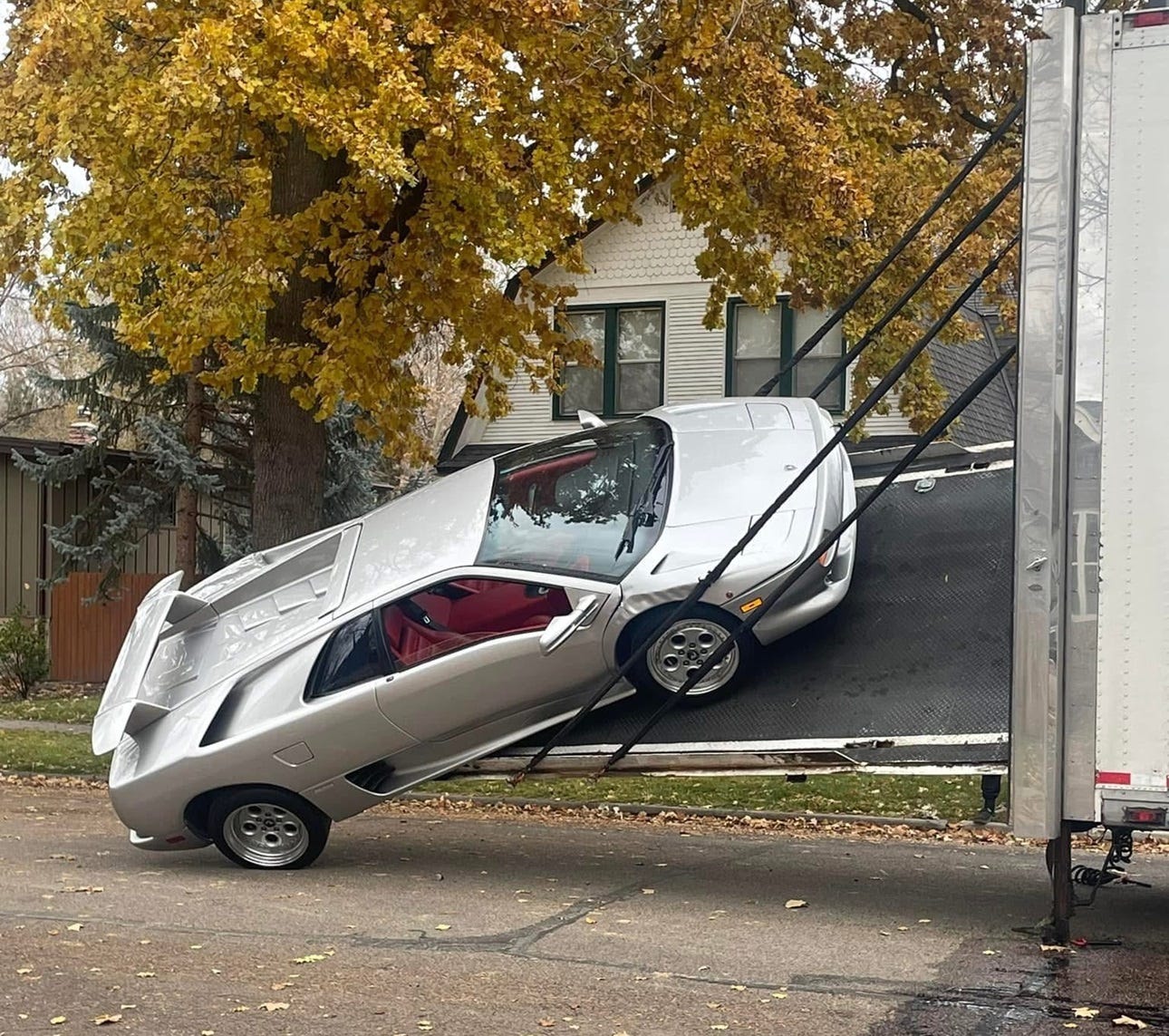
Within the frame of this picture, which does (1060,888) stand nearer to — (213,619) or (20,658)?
(213,619)

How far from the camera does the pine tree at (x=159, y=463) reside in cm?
2130

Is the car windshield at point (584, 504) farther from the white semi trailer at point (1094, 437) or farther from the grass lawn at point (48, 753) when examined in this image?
the grass lawn at point (48, 753)

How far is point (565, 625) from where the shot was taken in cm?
816

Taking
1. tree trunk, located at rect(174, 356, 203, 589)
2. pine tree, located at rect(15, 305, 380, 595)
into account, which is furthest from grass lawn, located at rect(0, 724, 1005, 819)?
tree trunk, located at rect(174, 356, 203, 589)

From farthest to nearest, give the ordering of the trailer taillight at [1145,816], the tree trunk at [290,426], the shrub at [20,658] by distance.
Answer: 1. the shrub at [20,658]
2. the tree trunk at [290,426]
3. the trailer taillight at [1145,816]

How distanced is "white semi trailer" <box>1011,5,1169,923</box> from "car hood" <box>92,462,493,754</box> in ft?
10.2

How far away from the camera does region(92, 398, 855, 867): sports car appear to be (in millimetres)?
8258

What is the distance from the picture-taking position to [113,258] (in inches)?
520

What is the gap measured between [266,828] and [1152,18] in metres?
6.01

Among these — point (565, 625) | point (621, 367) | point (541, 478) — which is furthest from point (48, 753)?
point (621, 367)

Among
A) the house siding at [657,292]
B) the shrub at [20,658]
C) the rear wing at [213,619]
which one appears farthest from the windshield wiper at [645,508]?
the shrub at [20,658]

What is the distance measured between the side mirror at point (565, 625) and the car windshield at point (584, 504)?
0.68 ft

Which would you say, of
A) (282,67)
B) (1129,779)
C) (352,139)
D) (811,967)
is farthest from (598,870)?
(282,67)

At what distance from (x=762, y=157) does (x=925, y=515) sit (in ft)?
16.5
